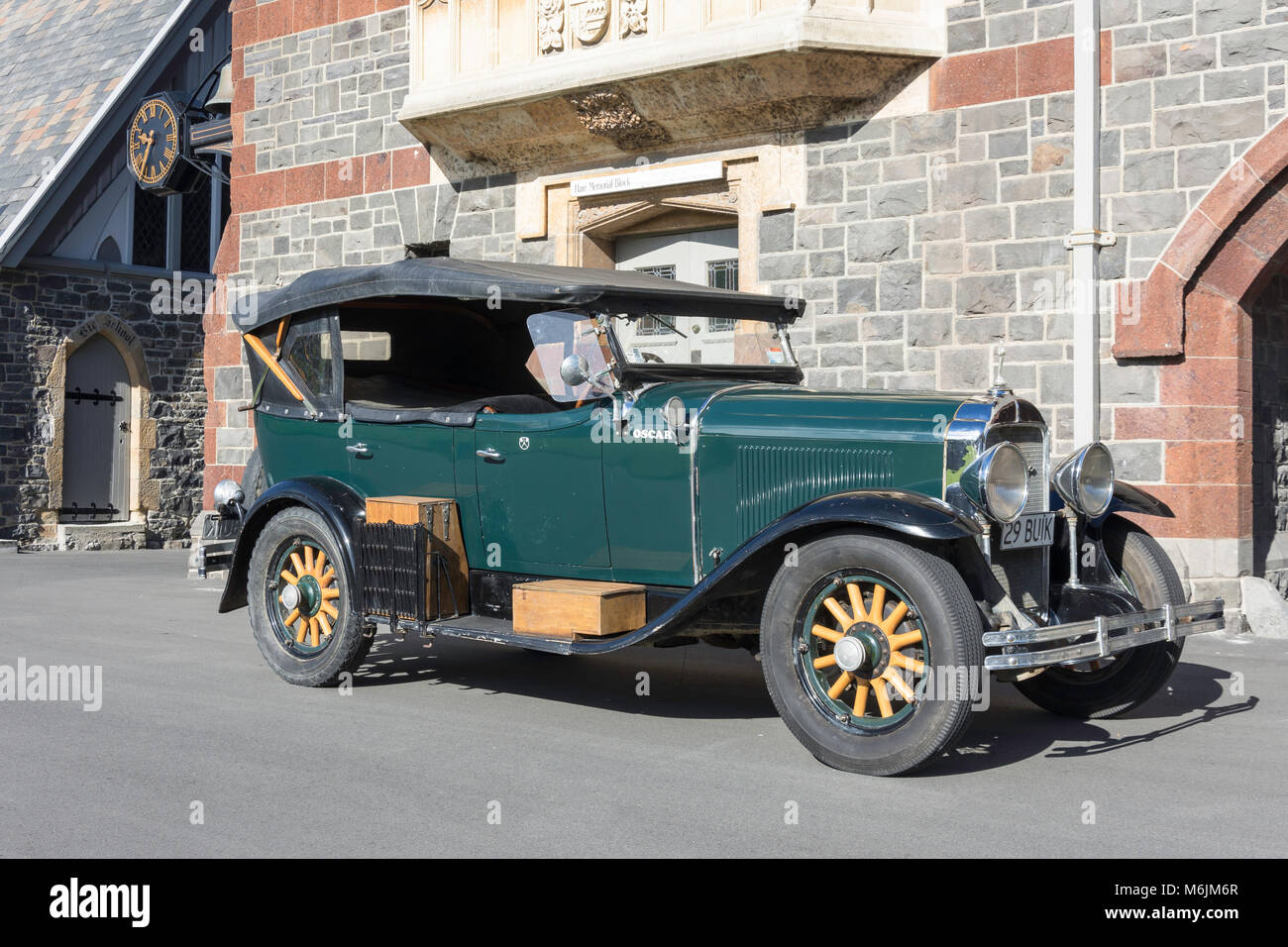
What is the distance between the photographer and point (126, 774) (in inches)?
200

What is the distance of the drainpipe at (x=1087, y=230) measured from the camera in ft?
31.4

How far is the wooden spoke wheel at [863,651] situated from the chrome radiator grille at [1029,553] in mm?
556

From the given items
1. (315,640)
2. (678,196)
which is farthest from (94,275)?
(315,640)

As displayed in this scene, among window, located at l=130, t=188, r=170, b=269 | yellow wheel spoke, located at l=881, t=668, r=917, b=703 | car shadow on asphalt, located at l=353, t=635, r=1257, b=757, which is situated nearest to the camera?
yellow wheel spoke, located at l=881, t=668, r=917, b=703

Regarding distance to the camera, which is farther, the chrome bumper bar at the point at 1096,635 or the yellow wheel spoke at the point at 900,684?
the yellow wheel spoke at the point at 900,684

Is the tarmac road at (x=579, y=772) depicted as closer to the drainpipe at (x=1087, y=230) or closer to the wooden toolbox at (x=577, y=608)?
the wooden toolbox at (x=577, y=608)

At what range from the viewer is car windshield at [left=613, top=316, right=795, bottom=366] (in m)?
6.46

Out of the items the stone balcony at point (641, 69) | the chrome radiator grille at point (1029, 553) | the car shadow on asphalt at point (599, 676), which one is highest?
the stone balcony at point (641, 69)

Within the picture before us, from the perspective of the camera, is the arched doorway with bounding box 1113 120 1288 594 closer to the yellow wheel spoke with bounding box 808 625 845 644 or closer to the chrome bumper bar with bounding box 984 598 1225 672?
the chrome bumper bar with bounding box 984 598 1225 672

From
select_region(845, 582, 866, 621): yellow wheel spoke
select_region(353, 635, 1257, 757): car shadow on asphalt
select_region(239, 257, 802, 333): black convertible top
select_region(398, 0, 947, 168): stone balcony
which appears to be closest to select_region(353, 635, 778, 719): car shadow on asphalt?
select_region(353, 635, 1257, 757): car shadow on asphalt

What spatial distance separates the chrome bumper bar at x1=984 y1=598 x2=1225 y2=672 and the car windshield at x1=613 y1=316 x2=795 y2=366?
7.24ft

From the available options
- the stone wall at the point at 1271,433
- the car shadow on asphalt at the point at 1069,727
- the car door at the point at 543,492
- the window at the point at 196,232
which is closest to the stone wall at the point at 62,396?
the window at the point at 196,232

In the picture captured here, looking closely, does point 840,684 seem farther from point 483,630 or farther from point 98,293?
point 98,293
